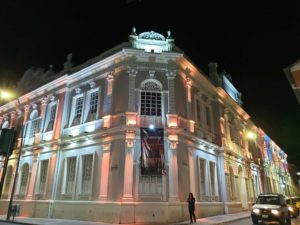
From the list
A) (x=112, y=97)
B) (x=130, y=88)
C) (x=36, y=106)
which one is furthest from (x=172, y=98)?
(x=36, y=106)

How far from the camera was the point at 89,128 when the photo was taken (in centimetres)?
1881

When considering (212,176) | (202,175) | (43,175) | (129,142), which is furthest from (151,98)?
(43,175)

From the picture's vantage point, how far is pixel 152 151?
1625cm

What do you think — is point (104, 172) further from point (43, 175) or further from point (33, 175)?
point (33, 175)

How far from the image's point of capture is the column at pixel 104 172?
16172 mm

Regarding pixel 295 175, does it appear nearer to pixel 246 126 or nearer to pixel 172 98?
pixel 246 126

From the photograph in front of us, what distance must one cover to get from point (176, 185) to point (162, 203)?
4.60ft

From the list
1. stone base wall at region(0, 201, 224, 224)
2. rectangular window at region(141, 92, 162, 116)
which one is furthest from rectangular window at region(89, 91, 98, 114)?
stone base wall at region(0, 201, 224, 224)

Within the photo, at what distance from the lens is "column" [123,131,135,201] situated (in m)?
15.3

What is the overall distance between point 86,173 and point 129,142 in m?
4.19

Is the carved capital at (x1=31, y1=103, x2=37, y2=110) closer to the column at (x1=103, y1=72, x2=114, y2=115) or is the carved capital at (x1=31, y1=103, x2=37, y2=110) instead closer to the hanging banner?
the column at (x1=103, y1=72, x2=114, y2=115)

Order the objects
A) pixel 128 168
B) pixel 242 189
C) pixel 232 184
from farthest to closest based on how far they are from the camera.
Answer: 1. pixel 242 189
2. pixel 232 184
3. pixel 128 168

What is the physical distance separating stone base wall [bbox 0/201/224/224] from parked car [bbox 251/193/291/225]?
12.9 feet

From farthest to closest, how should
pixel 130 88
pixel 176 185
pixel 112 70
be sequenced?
pixel 112 70, pixel 130 88, pixel 176 185
